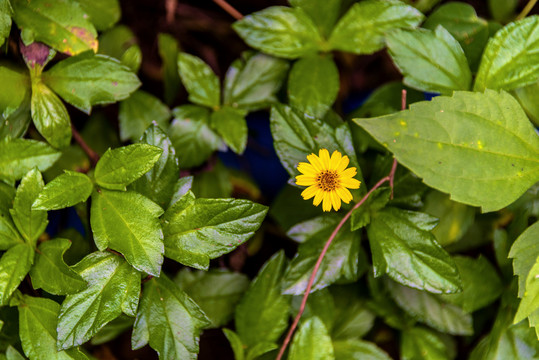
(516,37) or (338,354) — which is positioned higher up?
(516,37)

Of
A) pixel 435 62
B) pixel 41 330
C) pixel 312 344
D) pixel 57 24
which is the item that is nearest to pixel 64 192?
pixel 41 330

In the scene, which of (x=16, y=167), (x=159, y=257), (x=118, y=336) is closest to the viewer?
(x=159, y=257)

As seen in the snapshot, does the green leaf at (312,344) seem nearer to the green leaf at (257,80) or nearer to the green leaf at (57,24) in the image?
the green leaf at (257,80)

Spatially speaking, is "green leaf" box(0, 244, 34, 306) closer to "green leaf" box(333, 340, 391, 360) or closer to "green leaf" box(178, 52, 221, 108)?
"green leaf" box(178, 52, 221, 108)

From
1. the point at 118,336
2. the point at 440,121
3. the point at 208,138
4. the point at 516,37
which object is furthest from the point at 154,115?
the point at 516,37

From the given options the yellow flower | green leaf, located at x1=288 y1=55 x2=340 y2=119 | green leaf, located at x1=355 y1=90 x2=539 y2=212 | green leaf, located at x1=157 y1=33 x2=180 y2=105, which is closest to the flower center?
the yellow flower

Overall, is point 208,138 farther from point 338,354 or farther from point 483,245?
point 483,245
